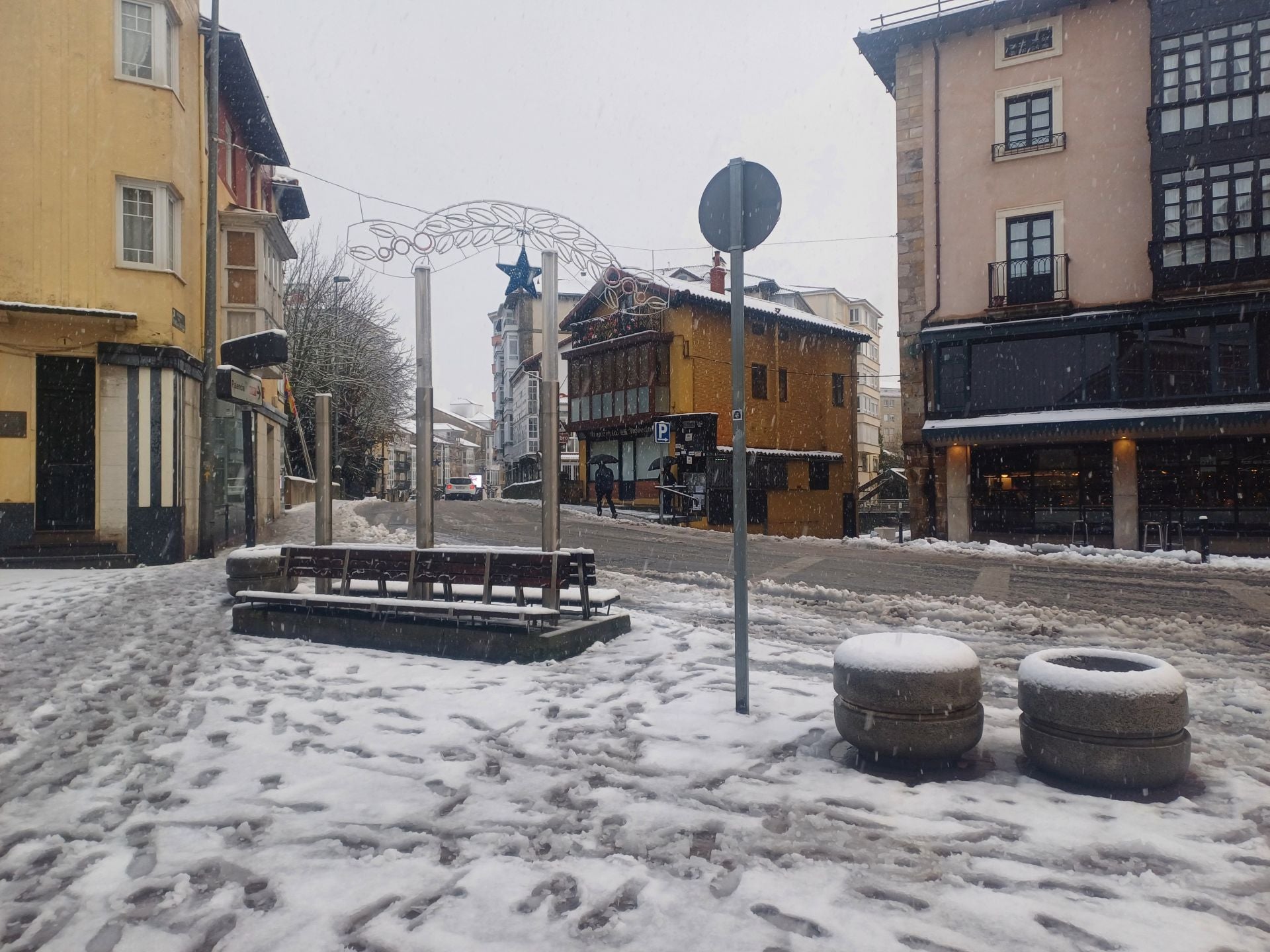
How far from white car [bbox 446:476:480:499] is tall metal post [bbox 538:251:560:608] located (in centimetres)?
4809

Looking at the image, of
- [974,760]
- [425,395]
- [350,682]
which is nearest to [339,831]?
[350,682]

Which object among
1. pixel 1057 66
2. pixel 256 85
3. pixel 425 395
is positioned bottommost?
pixel 425 395

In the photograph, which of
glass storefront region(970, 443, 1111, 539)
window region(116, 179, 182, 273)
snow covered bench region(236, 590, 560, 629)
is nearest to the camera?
snow covered bench region(236, 590, 560, 629)

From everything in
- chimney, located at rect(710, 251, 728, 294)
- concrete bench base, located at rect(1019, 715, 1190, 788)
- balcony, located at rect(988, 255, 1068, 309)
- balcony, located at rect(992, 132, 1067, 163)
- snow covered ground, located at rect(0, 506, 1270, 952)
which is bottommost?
snow covered ground, located at rect(0, 506, 1270, 952)

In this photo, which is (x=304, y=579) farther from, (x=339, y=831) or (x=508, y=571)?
(x=339, y=831)

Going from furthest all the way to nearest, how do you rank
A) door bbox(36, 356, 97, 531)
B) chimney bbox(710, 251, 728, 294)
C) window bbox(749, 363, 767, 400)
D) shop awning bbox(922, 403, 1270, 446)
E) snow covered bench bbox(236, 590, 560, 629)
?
1. chimney bbox(710, 251, 728, 294)
2. window bbox(749, 363, 767, 400)
3. shop awning bbox(922, 403, 1270, 446)
4. door bbox(36, 356, 97, 531)
5. snow covered bench bbox(236, 590, 560, 629)

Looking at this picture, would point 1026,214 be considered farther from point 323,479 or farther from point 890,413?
point 890,413

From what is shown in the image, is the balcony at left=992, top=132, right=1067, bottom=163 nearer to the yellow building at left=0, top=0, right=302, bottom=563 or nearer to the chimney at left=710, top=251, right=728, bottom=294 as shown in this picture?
the chimney at left=710, top=251, right=728, bottom=294

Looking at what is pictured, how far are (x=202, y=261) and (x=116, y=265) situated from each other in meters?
2.37

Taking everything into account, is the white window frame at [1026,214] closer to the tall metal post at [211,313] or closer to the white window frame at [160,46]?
the tall metal post at [211,313]

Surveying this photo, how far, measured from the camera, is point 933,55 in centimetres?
2555

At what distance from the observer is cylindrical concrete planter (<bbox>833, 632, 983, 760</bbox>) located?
427 centimetres

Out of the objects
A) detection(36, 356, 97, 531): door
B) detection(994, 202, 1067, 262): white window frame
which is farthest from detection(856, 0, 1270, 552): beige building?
detection(36, 356, 97, 531): door

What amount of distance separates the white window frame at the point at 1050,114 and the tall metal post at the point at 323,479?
74.9ft
